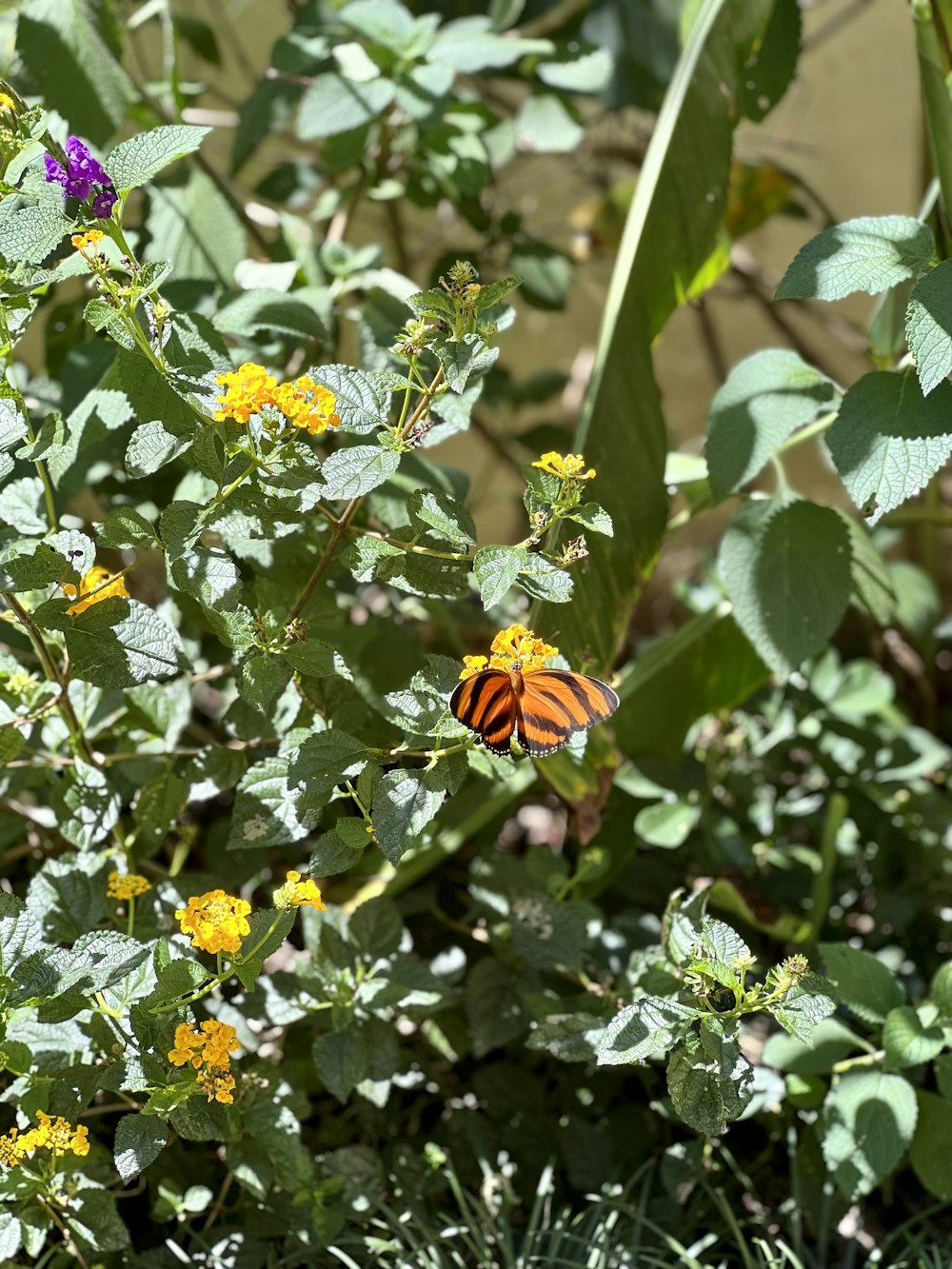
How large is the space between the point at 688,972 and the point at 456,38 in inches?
32.1

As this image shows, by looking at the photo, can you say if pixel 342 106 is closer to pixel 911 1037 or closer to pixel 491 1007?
pixel 491 1007

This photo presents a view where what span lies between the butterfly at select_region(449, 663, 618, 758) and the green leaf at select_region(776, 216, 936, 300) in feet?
0.95

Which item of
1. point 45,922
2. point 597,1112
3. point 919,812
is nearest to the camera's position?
point 45,922

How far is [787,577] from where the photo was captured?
0.90 meters

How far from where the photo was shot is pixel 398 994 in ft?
2.73

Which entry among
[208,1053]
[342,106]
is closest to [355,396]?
[208,1053]

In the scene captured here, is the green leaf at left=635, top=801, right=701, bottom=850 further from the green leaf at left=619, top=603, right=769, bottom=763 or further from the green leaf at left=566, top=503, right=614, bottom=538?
the green leaf at left=566, top=503, right=614, bottom=538

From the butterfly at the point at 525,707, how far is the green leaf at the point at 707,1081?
193mm

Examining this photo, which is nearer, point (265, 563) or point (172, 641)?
point (172, 641)

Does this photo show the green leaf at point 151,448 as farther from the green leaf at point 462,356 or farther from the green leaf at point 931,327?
the green leaf at point 931,327

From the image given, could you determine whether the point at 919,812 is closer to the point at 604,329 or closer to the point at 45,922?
the point at 604,329

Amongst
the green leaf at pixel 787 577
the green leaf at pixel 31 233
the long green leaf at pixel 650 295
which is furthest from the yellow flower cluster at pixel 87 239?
the green leaf at pixel 787 577

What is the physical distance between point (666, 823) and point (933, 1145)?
33 centimetres

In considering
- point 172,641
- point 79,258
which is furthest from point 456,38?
point 172,641
